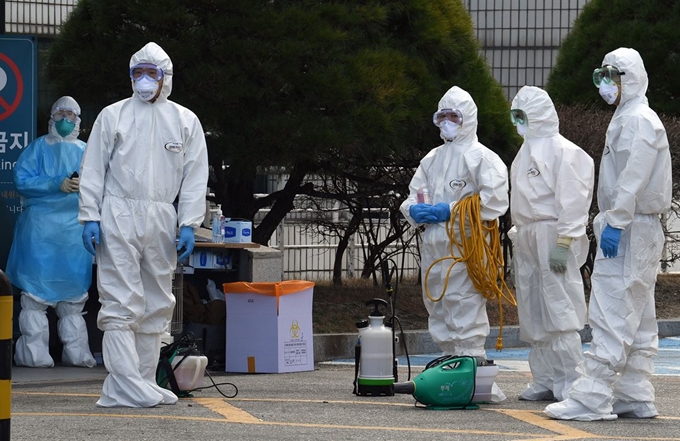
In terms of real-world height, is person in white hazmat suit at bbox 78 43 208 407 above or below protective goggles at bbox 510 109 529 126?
below

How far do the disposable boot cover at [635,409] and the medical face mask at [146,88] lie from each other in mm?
3385

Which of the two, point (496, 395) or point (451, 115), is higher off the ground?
point (451, 115)

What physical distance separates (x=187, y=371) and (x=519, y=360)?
4.90 metres

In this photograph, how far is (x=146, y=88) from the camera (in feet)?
28.3

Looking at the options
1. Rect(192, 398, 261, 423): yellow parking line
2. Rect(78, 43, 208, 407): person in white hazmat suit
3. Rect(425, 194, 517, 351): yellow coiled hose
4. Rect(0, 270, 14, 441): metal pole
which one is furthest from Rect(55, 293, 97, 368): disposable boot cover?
Rect(0, 270, 14, 441): metal pole

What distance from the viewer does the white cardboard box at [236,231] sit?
1190 cm

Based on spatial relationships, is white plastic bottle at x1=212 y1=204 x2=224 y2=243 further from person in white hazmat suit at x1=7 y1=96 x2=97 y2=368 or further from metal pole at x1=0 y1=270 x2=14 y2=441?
metal pole at x1=0 y1=270 x2=14 y2=441

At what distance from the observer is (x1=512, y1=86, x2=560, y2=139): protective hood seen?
30.1 feet

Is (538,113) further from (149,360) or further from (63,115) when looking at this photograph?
(63,115)

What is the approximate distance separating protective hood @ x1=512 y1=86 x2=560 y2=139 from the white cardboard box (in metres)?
3.43

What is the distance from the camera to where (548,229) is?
352 inches

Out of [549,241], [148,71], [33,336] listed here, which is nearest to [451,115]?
[549,241]

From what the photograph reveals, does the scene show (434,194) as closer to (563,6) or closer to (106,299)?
(106,299)

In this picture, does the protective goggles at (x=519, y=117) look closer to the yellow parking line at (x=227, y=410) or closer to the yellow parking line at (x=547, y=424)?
the yellow parking line at (x=547, y=424)
